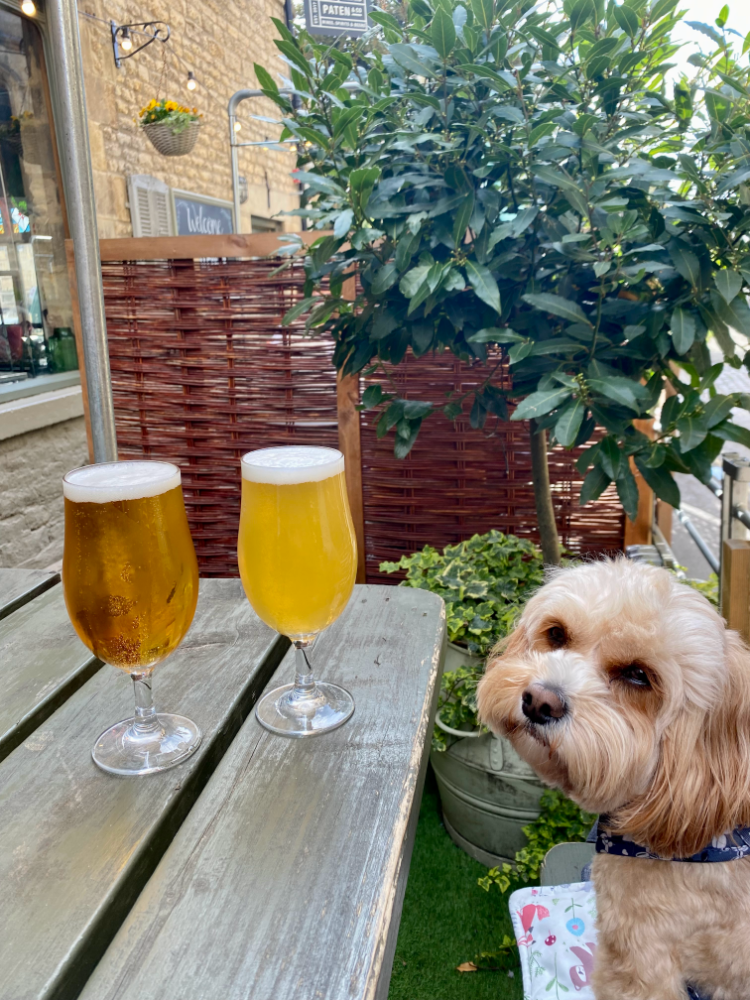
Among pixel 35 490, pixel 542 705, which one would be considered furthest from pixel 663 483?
pixel 35 490

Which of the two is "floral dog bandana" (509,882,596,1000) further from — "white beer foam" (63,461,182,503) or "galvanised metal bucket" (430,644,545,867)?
"white beer foam" (63,461,182,503)

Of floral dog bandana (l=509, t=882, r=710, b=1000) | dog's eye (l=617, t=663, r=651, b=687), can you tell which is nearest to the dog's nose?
dog's eye (l=617, t=663, r=651, b=687)

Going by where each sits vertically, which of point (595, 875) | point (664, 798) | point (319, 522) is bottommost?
point (595, 875)

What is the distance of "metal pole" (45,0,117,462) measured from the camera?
3.06 feet

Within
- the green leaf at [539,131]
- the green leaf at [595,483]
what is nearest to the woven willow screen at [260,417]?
the green leaf at [595,483]

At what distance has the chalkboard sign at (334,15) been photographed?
9.62ft

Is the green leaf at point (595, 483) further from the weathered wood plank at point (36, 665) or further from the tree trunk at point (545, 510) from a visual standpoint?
the weathered wood plank at point (36, 665)

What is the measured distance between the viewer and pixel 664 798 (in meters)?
1.01

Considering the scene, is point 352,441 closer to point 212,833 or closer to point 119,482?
point 119,482

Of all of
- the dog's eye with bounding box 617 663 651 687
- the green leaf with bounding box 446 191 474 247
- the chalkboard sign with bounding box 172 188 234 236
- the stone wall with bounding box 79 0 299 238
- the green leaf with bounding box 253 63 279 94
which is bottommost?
the dog's eye with bounding box 617 663 651 687

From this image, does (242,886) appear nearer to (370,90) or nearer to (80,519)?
(80,519)

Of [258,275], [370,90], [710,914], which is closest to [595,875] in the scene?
[710,914]

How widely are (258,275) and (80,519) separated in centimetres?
214

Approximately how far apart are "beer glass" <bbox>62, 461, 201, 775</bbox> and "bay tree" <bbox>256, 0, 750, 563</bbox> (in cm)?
94
